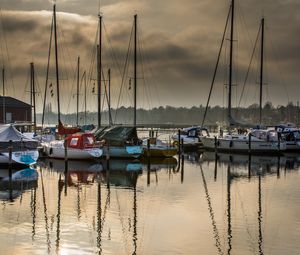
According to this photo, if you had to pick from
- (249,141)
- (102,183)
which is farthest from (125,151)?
(249,141)

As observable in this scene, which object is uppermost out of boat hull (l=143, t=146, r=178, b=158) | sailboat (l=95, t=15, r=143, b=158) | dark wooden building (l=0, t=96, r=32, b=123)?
dark wooden building (l=0, t=96, r=32, b=123)

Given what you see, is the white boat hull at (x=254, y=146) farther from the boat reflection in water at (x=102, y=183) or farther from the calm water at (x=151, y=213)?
the calm water at (x=151, y=213)

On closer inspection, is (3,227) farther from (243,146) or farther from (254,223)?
(243,146)

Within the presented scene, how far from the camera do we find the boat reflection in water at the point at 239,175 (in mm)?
18545

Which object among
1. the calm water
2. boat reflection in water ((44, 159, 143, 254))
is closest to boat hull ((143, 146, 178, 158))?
boat reflection in water ((44, 159, 143, 254))

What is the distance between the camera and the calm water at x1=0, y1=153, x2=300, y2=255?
17.3m

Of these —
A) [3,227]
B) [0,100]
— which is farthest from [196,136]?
[3,227]

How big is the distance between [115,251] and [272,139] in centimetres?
4550

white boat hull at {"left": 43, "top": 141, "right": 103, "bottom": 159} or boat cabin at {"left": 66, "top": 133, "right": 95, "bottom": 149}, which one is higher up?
boat cabin at {"left": 66, "top": 133, "right": 95, "bottom": 149}

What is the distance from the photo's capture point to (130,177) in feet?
115

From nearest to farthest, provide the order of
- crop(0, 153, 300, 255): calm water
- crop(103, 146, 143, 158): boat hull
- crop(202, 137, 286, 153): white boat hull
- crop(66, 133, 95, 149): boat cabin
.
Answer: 1. crop(0, 153, 300, 255): calm water
2. crop(66, 133, 95, 149): boat cabin
3. crop(103, 146, 143, 158): boat hull
4. crop(202, 137, 286, 153): white boat hull

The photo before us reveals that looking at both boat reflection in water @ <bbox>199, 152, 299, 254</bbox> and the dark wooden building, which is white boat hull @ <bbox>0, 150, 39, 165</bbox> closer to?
boat reflection in water @ <bbox>199, 152, 299, 254</bbox>

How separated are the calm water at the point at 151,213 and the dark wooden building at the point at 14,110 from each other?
40247mm

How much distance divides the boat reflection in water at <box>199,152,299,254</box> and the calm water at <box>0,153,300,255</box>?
7 centimetres
